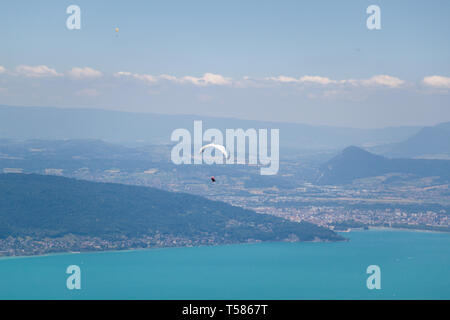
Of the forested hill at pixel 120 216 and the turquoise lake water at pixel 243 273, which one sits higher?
the forested hill at pixel 120 216

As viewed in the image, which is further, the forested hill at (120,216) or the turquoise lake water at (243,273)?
the forested hill at (120,216)

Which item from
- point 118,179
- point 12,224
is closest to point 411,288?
point 12,224

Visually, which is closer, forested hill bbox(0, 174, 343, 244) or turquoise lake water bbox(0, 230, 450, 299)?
turquoise lake water bbox(0, 230, 450, 299)

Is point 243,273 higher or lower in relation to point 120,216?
lower

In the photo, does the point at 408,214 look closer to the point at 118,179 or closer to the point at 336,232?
the point at 336,232
